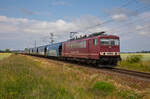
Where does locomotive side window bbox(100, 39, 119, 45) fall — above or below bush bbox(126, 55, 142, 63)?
above

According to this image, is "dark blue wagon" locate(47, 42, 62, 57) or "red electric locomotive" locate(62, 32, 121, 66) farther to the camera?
"dark blue wagon" locate(47, 42, 62, 57)

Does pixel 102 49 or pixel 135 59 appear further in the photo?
pixel 135 59

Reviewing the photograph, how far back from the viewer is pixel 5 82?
718 cm

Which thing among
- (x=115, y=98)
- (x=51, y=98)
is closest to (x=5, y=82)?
(x=51, y=98)

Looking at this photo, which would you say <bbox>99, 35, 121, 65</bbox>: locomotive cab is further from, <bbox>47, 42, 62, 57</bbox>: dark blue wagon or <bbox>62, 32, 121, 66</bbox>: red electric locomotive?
<bbox>47, 42, 62, 57</bbox>: dark blue wagon

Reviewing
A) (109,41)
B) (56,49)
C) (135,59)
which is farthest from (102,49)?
(56,49)

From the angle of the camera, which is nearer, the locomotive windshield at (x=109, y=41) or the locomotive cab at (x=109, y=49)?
the locomotive cab at (x=109, y=49)

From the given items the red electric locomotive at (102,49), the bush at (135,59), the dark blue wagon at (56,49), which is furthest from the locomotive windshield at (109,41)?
the dark blue wagon at (56,49)

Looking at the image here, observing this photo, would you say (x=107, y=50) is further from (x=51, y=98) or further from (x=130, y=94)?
(x=51, y=98)

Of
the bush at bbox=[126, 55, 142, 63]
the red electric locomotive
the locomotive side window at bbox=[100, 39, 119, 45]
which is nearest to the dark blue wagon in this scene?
the red electric locomotive

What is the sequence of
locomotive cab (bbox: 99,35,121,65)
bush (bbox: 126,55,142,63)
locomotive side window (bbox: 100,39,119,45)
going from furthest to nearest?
bush (bbox: 126,55,142,63) → locomotive side window (bbox: 100,39,119,45) → locomotive cab (bbox: 99,35,121,65)

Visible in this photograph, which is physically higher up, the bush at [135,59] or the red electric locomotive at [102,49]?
the red electric locomotive at [102,49]

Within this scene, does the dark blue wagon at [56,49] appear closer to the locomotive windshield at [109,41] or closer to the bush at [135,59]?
the bush at [135,59]

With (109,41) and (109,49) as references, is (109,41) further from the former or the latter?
(109,49)
